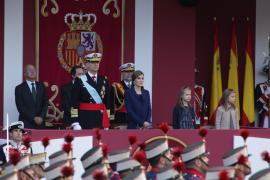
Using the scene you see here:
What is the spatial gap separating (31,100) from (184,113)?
7.37 feet

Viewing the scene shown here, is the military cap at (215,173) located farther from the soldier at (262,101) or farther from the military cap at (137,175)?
the soldier at (262,101)

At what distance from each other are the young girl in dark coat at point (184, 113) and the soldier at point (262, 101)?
404cm

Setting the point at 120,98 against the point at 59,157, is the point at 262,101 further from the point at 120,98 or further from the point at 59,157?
the point at 59,157

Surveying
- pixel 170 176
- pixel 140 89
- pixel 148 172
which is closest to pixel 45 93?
pixel 140 89

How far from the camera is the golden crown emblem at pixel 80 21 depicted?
16.4 m

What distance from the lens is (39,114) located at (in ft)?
49.2

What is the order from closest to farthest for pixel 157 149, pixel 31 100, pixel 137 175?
pixel 137 175
pixel 157 149
pixel 31 100

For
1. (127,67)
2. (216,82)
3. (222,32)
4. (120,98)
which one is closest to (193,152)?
(120,98)

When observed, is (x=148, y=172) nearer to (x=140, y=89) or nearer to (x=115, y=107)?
(x=140, y=89)

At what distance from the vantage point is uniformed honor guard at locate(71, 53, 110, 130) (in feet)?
47.0

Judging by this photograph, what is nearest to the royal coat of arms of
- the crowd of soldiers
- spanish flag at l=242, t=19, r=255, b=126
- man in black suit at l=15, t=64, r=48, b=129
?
man in black suit at l=15, t=64, r=48, b=129

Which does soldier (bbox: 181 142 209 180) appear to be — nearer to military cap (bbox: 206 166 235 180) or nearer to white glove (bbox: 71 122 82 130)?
military cap (bbox: 206 166 235 180)

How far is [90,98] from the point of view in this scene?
1440cm

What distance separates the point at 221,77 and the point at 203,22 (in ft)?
3.55
